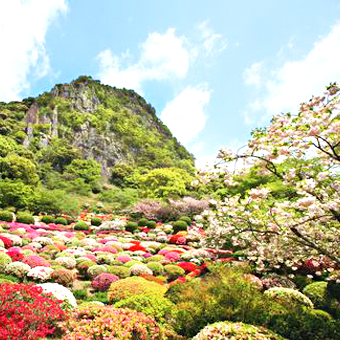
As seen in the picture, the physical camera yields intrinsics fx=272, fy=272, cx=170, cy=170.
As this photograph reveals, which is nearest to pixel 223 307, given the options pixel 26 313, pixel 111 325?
pixel 111 325

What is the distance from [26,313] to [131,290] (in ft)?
10.6

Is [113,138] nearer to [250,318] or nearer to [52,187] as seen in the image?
[52,187]

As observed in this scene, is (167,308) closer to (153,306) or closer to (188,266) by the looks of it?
(153,306)

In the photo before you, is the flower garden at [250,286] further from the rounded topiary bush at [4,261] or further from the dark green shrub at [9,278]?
the rounded topiary bush at [4,261]

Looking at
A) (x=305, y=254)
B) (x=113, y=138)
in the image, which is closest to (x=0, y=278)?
(x=305, y=254)

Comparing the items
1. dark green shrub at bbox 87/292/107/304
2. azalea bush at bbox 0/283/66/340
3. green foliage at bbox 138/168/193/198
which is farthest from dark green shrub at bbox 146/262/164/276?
green foliage at bbox 138/168/193/198

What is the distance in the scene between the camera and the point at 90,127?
64.4m

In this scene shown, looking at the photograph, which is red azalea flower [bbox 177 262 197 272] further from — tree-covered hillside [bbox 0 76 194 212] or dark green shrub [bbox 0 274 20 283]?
tree-covered hillside [bbox 0 76 194 212]

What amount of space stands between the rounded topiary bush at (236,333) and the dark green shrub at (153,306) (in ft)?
5.01

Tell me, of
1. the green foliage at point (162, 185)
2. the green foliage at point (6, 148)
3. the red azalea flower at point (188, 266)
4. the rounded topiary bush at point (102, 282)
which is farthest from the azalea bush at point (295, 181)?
the green foliage at point (6, 148)

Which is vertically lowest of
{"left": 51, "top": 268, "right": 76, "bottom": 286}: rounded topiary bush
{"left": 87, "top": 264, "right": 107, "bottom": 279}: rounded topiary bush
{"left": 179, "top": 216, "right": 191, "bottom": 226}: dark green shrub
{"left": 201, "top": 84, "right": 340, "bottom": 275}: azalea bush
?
{"left": 51, "top": 268, "right": 76, "bottom": 286}: rounded topiary bush

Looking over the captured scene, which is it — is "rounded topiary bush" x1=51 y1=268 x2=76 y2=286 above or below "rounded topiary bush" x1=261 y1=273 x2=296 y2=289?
below

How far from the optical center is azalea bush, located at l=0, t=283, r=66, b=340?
463cm

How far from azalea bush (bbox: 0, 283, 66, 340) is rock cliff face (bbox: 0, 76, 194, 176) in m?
49.0
